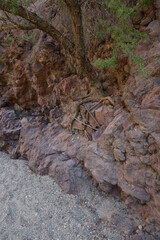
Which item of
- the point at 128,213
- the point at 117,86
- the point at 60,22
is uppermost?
the point at 60,22

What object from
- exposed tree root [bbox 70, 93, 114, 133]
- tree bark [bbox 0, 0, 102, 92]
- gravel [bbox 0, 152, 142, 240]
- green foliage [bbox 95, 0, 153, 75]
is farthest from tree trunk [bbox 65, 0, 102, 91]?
gravel [bbox 0, 152, 142, 240]

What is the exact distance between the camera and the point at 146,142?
6.88ft

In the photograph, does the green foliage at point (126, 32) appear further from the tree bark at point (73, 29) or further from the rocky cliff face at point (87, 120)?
the tree bark at point (73, 29)

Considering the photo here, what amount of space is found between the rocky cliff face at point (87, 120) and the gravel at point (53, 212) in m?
0.22

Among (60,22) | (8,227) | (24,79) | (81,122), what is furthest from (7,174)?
(60,22)

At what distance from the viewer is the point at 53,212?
2734 millimetres

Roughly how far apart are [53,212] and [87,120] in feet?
6.19

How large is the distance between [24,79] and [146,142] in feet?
13.2

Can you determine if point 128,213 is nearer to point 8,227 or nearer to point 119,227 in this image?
point 119,227

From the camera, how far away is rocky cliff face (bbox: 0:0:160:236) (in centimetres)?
217

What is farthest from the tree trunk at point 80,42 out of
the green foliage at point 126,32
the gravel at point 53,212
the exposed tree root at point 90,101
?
the gravel at point 53,212

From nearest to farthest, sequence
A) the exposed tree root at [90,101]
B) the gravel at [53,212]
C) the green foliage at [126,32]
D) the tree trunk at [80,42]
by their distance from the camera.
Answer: the green foliage at [126,32] → the gravel at [53,212] → the tree trunk at [80,42] → the exposed tree root at [90,101]

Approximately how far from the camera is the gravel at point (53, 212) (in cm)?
240

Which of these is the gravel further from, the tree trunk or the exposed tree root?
the tree trunk
